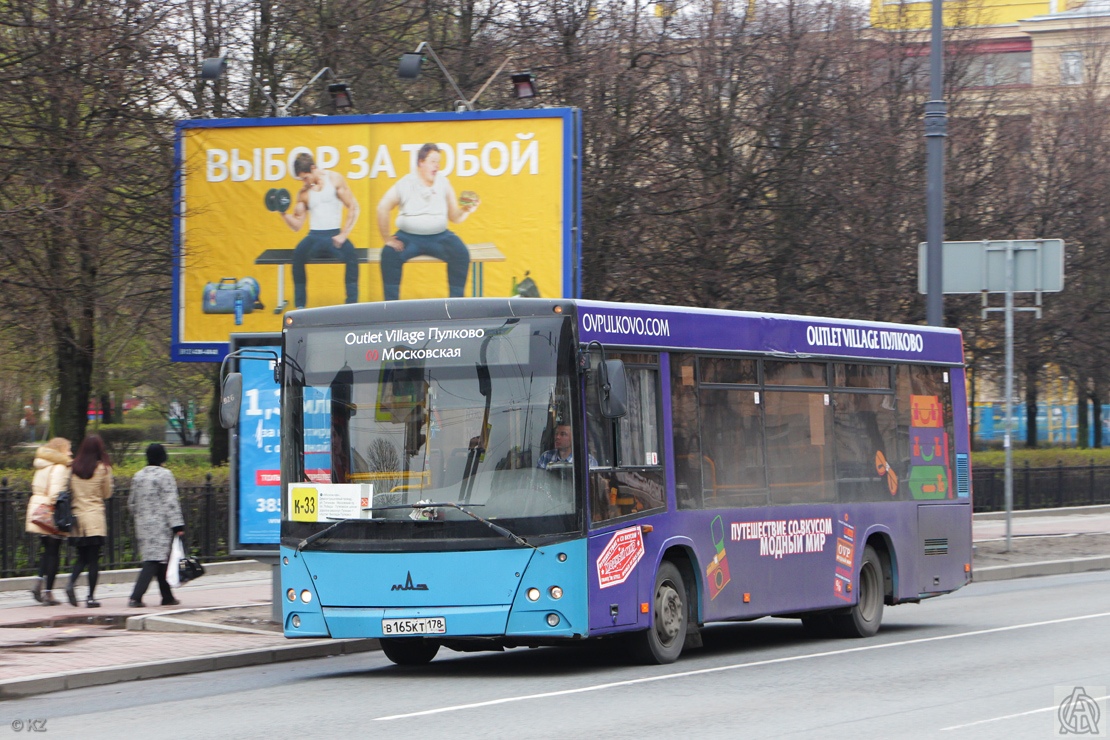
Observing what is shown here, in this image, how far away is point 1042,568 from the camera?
23344mm

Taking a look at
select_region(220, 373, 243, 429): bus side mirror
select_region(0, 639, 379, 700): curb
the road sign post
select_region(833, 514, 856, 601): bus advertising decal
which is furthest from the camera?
the road sign post

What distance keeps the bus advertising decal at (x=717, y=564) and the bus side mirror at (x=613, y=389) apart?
2.06m

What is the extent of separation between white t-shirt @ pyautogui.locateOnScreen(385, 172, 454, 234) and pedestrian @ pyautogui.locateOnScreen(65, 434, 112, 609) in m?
4.59

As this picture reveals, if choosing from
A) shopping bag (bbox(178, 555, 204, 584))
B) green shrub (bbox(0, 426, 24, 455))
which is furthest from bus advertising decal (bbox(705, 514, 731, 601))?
green shrub (bbox(0, 426, 24, 455))

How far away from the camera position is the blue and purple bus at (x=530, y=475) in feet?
36.6

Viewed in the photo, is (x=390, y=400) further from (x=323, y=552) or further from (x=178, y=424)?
(x=178, y=424)

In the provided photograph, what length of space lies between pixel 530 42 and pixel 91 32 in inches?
333

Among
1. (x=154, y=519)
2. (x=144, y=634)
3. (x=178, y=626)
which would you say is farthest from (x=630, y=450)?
(x=154, y=519)

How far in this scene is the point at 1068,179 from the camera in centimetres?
3656

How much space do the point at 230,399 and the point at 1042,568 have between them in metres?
15.2

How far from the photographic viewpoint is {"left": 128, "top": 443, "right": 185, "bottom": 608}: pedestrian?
16109 mm

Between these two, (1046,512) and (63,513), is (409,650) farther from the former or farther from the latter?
(1046,512)

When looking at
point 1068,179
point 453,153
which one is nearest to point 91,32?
point 453,153

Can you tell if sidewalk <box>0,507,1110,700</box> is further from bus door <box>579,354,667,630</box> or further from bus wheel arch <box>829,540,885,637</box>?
bus wheel arch <box>829,540,885,637</box>
